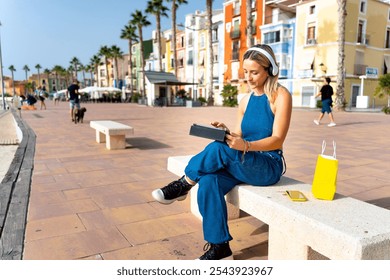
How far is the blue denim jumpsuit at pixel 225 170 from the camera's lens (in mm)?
2109

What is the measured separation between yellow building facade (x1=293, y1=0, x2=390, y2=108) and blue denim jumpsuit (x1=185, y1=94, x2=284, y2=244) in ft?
91.3

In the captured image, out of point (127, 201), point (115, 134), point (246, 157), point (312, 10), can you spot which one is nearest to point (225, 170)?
point (246, 157)

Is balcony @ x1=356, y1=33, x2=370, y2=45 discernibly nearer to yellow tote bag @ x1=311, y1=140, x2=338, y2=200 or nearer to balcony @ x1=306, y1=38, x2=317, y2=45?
balcony @ x1=306, y1=38, x2=317, y2=45

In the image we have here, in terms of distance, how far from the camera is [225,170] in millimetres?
2273

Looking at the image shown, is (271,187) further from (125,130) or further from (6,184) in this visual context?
(125,130)

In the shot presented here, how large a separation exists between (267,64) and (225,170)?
0.82 meters

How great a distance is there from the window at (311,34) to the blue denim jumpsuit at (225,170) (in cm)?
3080

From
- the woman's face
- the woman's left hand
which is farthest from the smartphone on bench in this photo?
the woman's face

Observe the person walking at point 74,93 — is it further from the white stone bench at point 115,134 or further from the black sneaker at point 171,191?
the black sneaker at point 171,191

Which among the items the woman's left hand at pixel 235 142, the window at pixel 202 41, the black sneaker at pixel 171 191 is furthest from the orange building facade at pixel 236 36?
the woman's left hand at pixel 235 142

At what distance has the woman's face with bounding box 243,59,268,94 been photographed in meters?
2.33

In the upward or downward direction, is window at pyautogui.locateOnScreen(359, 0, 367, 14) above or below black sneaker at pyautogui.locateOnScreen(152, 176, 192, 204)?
above
